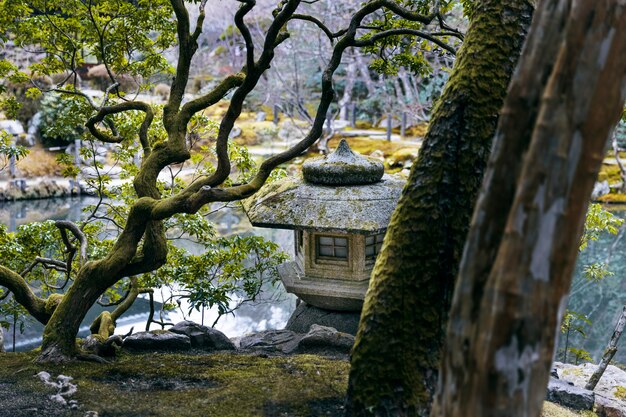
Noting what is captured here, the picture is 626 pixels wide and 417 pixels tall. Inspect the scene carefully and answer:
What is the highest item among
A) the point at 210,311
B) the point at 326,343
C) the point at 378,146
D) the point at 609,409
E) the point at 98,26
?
the point at 98,26

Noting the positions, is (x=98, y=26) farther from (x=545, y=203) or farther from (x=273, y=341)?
(x=545, y=203)

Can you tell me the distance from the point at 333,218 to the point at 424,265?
2850mm

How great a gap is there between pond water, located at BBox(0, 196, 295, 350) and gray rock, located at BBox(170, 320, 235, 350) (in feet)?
5.54

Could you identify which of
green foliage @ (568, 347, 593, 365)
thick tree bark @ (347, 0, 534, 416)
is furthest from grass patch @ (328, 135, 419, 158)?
thick tree bark @ (347, 0, 534, 416)

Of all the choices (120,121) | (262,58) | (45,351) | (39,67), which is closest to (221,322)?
(120,121)

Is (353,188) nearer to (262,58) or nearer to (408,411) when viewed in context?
(262,58)

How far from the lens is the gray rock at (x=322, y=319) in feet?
21.2

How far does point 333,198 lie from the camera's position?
5852 mm

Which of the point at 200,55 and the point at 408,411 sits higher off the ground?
the point at 200,55

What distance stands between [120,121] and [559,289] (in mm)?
6685

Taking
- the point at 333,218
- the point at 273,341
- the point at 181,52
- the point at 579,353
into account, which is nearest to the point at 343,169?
the point at 333,218

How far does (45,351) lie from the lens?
14.9 ft

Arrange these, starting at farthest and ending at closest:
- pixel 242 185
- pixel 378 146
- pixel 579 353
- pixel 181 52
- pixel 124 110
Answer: pixel 378 146 → pixel 579 353 → pixel 124 110 → pixel 181 52 → pixel 242 185

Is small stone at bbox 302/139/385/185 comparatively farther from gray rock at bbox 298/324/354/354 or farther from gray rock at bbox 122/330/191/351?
gray rock at bbox 122/330/191/351
